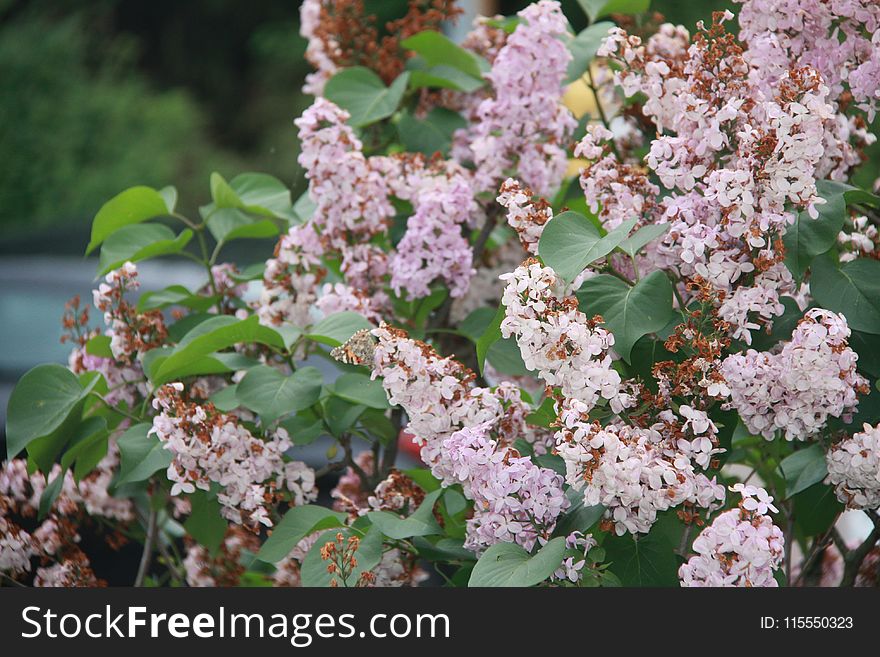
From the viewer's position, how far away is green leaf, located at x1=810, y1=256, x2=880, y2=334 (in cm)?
142

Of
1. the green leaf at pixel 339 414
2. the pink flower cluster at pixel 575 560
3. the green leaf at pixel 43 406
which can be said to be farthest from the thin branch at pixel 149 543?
the pink flower cluster at pixel 575 560

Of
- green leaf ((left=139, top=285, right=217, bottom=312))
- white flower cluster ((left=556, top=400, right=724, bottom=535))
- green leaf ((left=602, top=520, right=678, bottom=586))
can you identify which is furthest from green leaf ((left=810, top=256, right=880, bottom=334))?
green leaf ((left=139, top=285, right=217, bottom=312))

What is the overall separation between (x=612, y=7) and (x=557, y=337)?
3.16ft

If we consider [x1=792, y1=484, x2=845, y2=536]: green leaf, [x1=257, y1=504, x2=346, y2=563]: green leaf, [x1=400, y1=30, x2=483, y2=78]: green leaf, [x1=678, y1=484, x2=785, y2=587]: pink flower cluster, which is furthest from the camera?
[x1=400, y1=30, x2=483, y2=78]: green leaf

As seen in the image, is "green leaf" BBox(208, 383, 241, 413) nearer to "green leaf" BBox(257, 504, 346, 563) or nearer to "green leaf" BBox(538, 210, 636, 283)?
"green leaf" BBox(257, 504, 346, 563)

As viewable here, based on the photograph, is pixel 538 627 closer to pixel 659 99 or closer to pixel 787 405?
pixel 787 405

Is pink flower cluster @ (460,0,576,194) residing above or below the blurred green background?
above

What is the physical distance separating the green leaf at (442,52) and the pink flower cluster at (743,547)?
1064mm

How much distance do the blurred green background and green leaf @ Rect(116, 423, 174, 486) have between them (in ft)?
23.0

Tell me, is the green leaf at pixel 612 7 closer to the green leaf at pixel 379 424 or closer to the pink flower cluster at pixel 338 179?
the pink flower cluster at pixel 338 179

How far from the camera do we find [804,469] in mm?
1533

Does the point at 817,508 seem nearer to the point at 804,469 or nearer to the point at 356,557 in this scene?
the point at 804,469

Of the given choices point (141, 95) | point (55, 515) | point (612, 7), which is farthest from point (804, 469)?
point (141, 95)

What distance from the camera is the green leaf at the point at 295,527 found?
5.13ft
